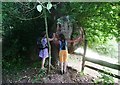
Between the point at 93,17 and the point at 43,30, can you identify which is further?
the point at 43,30

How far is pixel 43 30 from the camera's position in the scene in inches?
259

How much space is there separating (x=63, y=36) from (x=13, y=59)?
1.72 m

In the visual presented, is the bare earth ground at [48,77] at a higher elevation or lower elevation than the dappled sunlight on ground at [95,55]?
lower

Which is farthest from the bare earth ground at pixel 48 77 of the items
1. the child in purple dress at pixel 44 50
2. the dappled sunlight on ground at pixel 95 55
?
the dappled sunlight on ground at pixel 95 55

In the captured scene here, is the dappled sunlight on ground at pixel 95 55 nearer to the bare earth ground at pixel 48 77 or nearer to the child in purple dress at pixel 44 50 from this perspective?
the bare earth ground at pixel 48 77

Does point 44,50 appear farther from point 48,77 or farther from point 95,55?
point 95,55

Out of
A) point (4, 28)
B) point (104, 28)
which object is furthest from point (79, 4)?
point (4, 28)

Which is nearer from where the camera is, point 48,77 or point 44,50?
point 48,77

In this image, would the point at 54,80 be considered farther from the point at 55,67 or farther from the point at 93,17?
the point at 93,17

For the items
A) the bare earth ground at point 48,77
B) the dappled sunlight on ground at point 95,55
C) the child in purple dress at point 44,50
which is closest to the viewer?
the bare earth ground at point 48,77

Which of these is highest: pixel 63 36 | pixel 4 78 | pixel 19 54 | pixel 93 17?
pixel 93 17

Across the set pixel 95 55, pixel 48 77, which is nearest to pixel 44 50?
pixel 48 77

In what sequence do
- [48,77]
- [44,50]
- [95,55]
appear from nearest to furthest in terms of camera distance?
[48,77] < [44,50] < [95,55]

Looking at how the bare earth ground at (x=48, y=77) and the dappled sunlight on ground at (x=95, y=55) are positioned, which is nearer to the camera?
the bare earth ground at (x=48, y=77)
